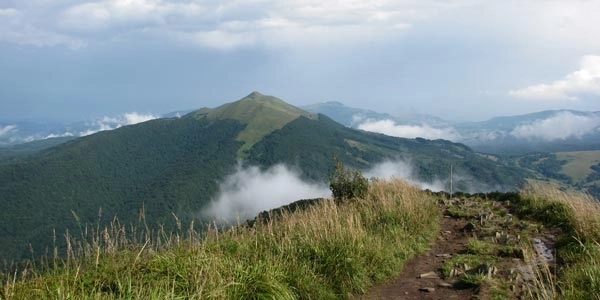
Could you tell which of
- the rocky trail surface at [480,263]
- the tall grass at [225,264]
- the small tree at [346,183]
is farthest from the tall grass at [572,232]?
the small tree at [346,183]

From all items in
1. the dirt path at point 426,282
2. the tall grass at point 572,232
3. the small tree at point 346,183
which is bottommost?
the dirt path at point 426,282

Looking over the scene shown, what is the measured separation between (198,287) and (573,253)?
7033 millimetres

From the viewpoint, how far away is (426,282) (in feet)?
26.5

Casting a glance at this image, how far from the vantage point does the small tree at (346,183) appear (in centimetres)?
1609

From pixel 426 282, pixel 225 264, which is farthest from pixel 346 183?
pixel 225 264

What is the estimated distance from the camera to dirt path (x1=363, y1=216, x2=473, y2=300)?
24.4 ft

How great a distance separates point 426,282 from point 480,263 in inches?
53.6

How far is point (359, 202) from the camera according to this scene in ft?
42.8

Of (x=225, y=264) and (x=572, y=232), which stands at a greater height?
(x=225, y=264)

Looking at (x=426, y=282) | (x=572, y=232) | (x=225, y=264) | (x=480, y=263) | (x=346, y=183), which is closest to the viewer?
(x=225, y=264)

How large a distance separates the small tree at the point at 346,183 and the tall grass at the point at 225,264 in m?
5.66

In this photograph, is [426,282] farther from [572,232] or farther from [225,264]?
[572,232]

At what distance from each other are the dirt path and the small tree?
5208 mm

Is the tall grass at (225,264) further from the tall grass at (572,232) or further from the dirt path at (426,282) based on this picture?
the tall grass at (572,232)
